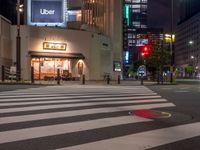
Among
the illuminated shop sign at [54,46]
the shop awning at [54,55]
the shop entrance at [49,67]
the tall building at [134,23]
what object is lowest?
the shop entrance at [49,67]

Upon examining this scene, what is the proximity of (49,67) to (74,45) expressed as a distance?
4289 millimetres

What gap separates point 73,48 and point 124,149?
4489 cm

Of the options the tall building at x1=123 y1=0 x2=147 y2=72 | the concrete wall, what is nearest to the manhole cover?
the concrete wall

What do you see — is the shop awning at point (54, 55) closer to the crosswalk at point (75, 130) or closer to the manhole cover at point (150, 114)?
the crosswalk at point (75, 130)

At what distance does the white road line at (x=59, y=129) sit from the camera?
7297mm

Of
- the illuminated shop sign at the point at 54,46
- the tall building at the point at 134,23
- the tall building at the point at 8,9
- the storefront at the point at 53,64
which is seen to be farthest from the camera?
the tall building at the point at 134,23

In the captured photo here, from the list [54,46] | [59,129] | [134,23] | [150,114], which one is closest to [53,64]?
[54,46]

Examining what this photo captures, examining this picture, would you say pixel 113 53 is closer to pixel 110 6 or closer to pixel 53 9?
pixel 110 6

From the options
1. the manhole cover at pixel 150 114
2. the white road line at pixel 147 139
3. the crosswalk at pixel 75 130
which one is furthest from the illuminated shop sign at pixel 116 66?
the white road line at pixel 147 139

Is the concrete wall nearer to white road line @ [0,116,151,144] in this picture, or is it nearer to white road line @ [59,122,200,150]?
white road line @ [0,116,151,144]

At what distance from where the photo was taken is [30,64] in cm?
4731

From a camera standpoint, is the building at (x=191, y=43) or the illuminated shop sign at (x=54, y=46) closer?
the illuminated shop sign at (x=54, y=46)

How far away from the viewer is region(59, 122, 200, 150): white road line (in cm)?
667

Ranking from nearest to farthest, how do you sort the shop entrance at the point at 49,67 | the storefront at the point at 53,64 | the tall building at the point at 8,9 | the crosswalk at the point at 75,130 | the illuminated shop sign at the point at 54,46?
the crosswalk at the point at 75,130 → the storefront at the point at 53,64 → the illuminated shop sign at the point at 54,46 → the shop entrance at the point at 49,67 → the tall building at the point at 8,9
